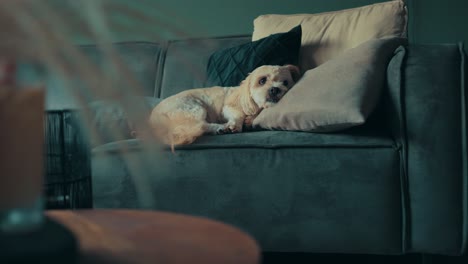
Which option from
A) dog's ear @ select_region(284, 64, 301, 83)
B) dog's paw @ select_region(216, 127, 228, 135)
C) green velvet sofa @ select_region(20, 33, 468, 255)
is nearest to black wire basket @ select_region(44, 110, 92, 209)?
green velvet sofa @ select_region(20, 33, 468, 255)

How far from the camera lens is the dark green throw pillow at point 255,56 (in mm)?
2318

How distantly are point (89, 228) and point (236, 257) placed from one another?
270 mm

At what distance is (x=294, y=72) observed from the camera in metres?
2.25

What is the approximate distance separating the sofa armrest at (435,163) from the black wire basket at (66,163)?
109 cm

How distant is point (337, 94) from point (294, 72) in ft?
1.27

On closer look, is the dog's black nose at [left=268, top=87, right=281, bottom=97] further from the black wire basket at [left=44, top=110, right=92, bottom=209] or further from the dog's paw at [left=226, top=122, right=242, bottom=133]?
the black wire basket at [left=44, top=110, right=92, bottom=209]

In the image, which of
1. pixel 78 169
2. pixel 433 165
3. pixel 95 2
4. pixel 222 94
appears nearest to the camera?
pixel 95 2

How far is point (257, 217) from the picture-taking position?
1861 mm

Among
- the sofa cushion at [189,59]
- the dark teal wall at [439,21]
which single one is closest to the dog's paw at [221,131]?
the sofa cushion at [189,59]

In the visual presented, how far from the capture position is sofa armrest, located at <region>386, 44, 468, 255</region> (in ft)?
5.80

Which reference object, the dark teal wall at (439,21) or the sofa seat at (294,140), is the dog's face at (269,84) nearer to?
the sofa seat at (294,140)

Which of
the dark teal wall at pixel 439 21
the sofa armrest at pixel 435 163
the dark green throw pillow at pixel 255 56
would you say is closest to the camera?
the sofa armrest at pixel 435 163

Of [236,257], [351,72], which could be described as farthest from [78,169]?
[236,257]

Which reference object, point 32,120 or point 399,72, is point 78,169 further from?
point 32,120
